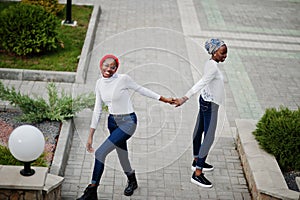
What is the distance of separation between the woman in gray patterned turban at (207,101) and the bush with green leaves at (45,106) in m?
1.67

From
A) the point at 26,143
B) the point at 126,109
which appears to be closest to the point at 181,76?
the point at 126,109

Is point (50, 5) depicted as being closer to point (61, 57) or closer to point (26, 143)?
point (61, 57)

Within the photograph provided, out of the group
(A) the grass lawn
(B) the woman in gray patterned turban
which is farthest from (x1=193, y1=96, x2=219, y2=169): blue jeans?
(A) the grass lawn

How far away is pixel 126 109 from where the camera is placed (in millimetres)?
5758

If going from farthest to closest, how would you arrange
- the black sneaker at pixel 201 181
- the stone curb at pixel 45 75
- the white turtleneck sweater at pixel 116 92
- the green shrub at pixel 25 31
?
the green shrub at pixel 25 31
the stone curb at pixel 45 75
the black sneaker at pixel 201 181
the white turtleneck sweater at pixel 116 92

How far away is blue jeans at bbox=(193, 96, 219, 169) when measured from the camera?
6.32m

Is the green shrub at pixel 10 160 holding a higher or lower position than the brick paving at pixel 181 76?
higher

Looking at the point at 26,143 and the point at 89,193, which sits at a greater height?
the point at 26,143

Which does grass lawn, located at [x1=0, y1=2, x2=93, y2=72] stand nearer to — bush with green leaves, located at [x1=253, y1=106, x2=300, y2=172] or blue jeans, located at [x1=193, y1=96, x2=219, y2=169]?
blue jeans, located at [x1=193, y1=96, x2=219, y2=169]

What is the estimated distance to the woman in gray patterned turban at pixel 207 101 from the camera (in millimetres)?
6055

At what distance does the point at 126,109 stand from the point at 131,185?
111 cm

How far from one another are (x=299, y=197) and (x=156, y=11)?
8244mm

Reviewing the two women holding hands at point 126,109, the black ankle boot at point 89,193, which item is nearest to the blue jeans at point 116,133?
the two women holding hands at point 126,109

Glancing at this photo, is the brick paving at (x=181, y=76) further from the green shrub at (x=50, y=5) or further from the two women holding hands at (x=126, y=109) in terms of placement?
the green shrub at (x=50, y=5)
